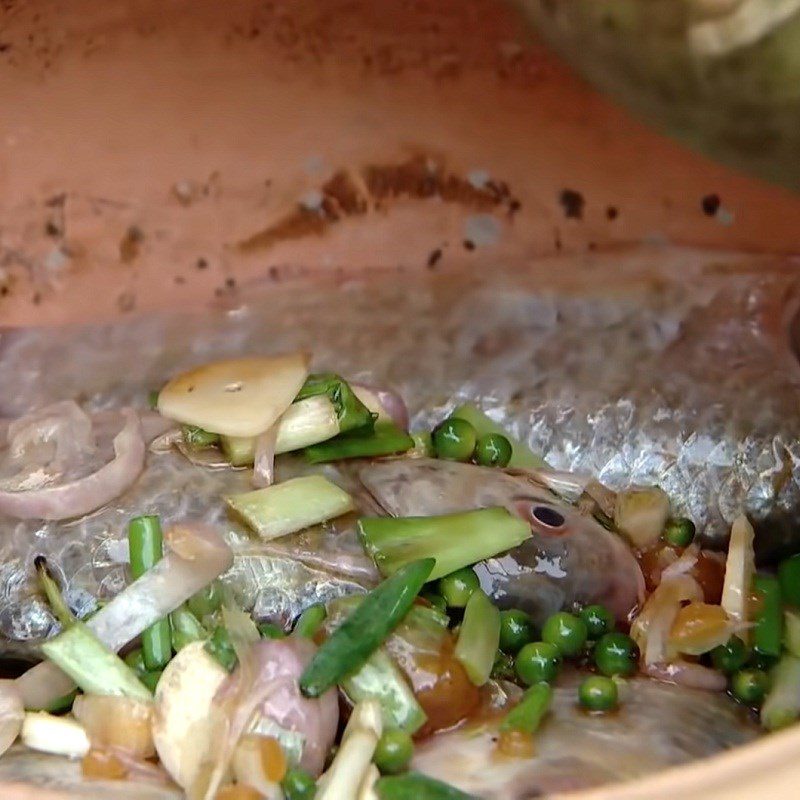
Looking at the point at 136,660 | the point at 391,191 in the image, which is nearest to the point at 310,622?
the point at 136,660

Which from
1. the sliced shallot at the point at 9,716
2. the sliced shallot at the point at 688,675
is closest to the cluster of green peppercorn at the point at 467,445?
the sliced shallot at the point at 688,675

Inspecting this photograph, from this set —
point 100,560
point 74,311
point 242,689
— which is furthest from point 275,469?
point 74,311

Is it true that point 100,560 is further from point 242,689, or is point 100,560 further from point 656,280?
point 656,280

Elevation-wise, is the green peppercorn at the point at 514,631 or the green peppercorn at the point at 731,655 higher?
the green peppercorn at the point at 514,631

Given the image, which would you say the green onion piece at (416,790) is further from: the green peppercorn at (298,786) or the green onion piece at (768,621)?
the green onion piece at (768,621)

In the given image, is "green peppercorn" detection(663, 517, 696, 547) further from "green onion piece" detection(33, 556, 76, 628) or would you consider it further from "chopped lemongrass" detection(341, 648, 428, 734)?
"green onion piece" detection(33, 556, 76, 628)
